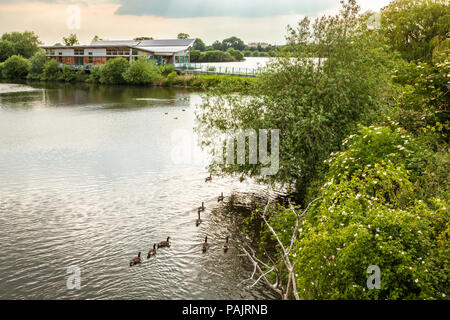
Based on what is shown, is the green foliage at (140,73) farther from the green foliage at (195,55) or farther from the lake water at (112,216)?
the lake water at (112,216)

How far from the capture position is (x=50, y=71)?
119812mm

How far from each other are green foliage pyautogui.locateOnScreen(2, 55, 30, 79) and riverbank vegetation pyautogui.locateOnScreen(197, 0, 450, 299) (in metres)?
119

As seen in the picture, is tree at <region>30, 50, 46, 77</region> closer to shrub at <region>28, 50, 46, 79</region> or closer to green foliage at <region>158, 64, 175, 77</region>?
shrub at <region>28, 50, 46, 79</region>

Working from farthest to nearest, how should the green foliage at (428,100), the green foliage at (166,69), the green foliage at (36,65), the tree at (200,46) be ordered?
the tree at (200,46)
the green foliage at (36,65)
the green foliage at (166,69)
the green foliage at (428,100)

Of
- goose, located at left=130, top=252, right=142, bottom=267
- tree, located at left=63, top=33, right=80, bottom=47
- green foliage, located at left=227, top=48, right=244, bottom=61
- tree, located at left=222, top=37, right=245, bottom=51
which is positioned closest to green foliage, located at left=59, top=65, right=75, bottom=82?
tree, located at left=63, top=33, right=80, bottom=47

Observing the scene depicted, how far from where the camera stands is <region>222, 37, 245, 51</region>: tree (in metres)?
164

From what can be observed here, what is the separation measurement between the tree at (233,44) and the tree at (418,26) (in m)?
115

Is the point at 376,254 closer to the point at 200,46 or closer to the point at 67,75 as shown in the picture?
the point at 67,75

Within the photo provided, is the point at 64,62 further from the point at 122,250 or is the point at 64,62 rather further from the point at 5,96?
the point at 122,250

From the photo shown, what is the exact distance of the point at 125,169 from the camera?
33344mm

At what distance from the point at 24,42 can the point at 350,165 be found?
168571mm

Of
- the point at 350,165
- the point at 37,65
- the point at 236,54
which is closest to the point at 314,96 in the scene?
the point at 350,165

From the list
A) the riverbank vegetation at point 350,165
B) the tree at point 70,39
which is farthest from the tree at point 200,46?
the riverbank vegetation at point 350,165

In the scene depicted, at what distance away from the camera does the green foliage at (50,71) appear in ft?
391
